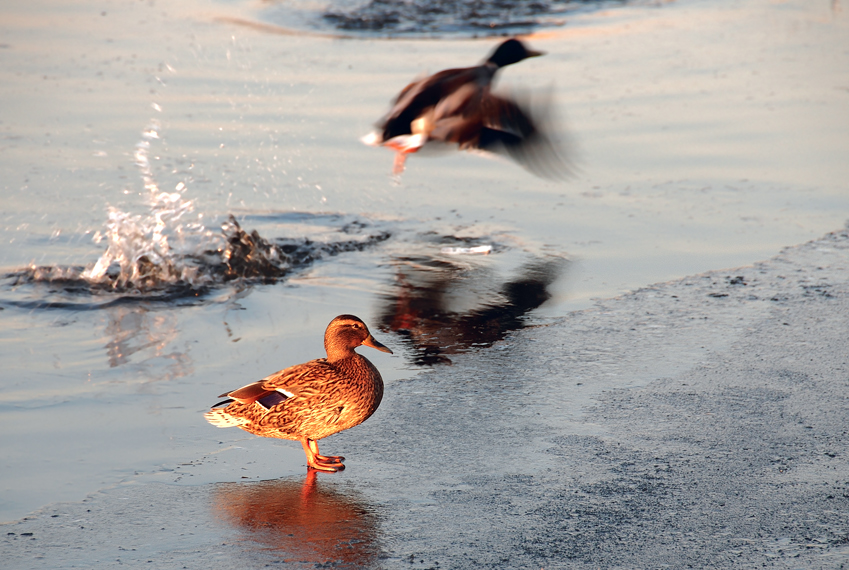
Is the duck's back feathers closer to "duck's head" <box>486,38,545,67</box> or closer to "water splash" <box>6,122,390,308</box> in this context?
"water splash" <box>6,122,390,308</box>

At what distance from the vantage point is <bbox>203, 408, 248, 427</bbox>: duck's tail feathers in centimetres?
372

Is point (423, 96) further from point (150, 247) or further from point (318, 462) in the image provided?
point (318, 462)

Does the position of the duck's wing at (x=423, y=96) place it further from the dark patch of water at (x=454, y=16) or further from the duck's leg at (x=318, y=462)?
the dark patch of water at (x=454, y=16)

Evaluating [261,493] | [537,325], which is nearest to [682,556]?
[261,493]

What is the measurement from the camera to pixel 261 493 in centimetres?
353

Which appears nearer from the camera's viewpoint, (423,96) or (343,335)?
(343,335)

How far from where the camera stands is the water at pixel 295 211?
4664 millimetres

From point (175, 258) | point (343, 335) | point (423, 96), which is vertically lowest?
point (175, 258)

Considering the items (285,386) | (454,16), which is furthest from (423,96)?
(454,16)

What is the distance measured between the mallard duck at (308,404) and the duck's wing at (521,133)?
2897 mm

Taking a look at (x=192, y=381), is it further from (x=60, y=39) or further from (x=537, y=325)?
(x=60, y=39)

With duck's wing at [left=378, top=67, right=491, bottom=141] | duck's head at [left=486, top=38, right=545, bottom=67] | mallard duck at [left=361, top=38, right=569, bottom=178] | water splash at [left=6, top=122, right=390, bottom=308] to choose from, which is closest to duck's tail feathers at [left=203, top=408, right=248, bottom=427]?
water splash at [left=6, top=122, right=390, bottom=308]

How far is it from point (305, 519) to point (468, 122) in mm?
3739

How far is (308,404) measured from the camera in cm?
368
